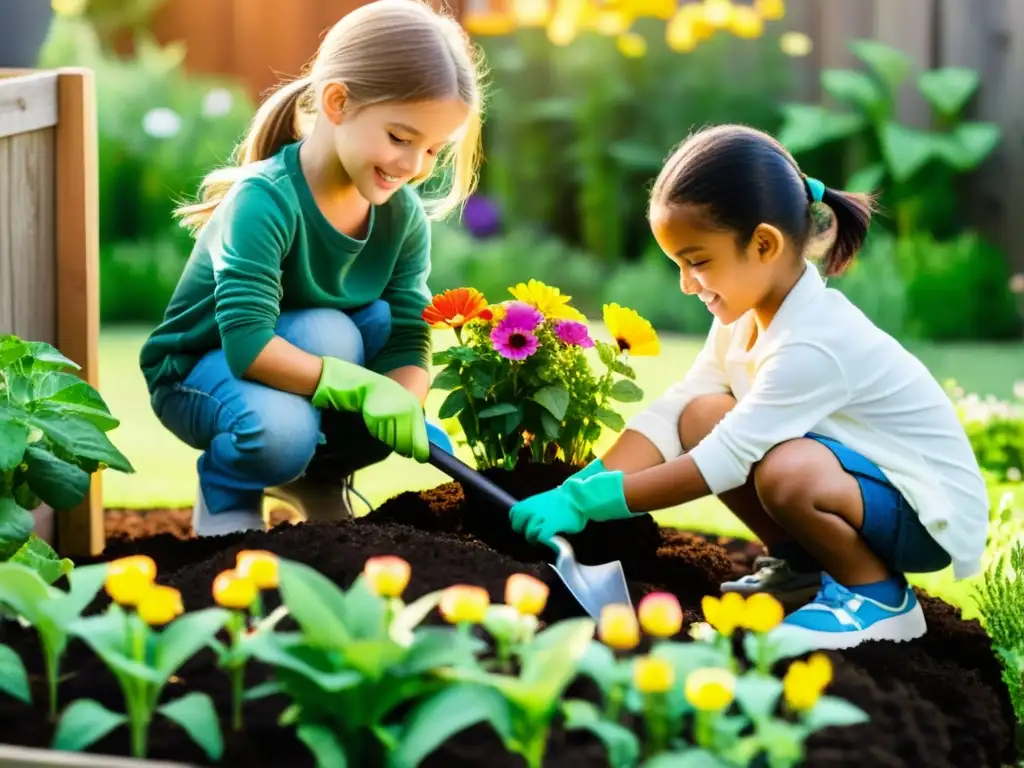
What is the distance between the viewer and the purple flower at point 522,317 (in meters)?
2.69

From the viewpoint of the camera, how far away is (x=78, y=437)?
7.36 ft

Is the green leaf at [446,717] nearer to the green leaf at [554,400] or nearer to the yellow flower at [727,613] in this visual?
the yellow flower at [727,613]

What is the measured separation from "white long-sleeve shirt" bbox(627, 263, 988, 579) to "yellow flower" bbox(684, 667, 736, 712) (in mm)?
833

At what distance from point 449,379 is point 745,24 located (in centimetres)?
408

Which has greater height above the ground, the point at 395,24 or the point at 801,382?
the point at 395,24

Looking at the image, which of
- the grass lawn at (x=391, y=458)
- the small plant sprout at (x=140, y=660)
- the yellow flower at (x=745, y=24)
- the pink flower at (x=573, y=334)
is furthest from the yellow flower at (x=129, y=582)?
the yellow flower at (x=745, y=24)

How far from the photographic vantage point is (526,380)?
274cm

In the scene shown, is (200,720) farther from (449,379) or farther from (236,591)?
(449,379)

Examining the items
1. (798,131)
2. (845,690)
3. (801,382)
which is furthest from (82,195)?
(798,131)

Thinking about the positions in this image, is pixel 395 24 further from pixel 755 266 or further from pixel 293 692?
pixel 293 692

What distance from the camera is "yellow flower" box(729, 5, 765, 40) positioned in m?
6.34

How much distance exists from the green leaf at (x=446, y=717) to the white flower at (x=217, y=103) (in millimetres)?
5237

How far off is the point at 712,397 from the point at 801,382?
323mm

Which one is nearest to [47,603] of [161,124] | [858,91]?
[161,124]
